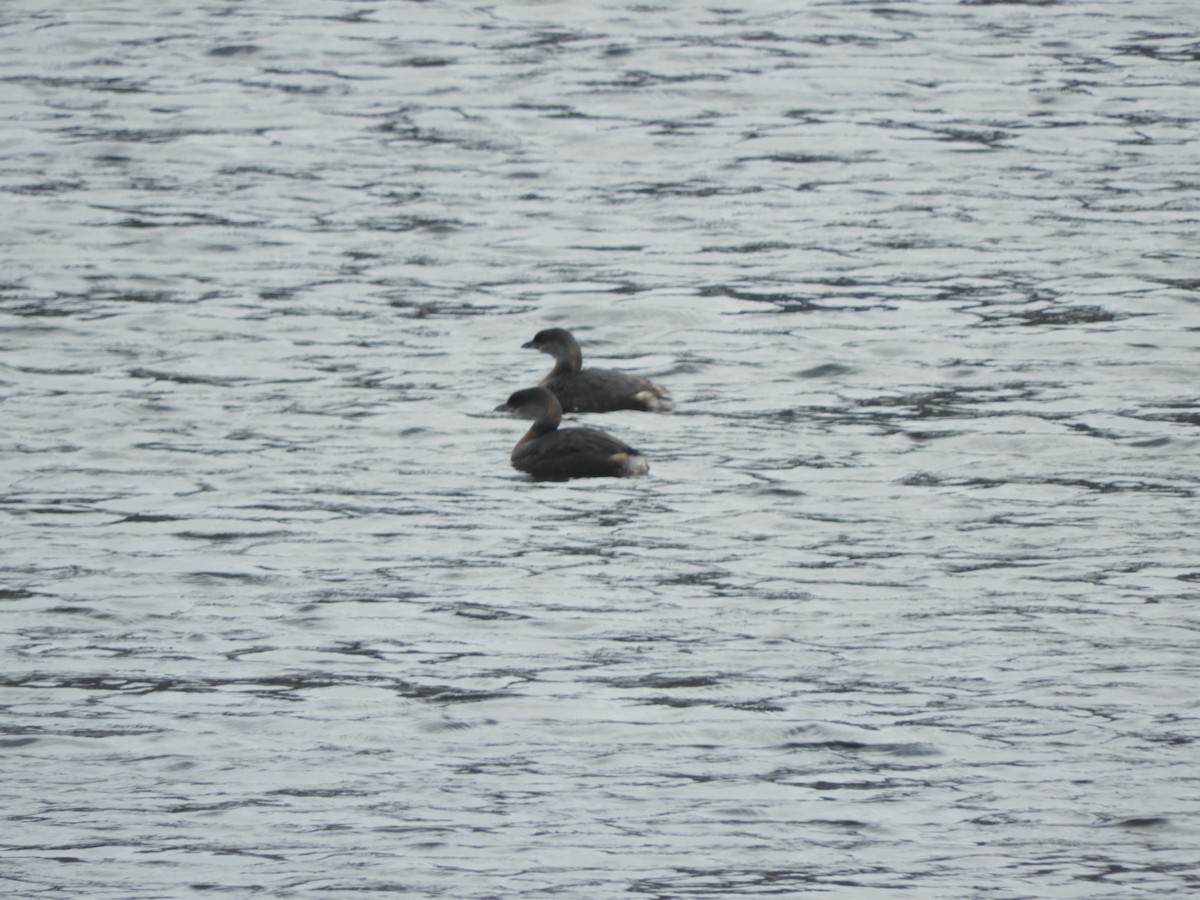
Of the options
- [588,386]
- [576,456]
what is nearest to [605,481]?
[576,456]

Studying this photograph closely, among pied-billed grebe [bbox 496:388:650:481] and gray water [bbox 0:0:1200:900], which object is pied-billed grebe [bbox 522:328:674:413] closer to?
gray water [bbox 0:0:1200:900]

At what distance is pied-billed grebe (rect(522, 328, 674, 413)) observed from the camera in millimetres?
12203

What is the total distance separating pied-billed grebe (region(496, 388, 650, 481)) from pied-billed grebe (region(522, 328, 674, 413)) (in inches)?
42.5

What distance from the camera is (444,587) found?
29.6 feet

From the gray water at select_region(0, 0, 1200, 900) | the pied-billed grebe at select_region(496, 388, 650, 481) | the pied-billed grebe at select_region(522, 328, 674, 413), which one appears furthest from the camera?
the pied-billed grebe at select_region(522, 328, 674, 413)

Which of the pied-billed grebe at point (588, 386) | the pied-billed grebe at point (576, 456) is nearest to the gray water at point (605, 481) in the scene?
the pied-billed grebe at point (576, 456)

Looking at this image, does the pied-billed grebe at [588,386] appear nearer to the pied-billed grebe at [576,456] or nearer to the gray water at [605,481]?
the gray water at [605,481]

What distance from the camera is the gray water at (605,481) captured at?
21.7 feet

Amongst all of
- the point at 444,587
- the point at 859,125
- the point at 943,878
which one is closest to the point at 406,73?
the point at 859,125

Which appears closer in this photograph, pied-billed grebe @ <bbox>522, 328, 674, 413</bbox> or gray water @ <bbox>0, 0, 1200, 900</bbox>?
gray water @ <bbox>0, 0, 1200, 900</bbox>

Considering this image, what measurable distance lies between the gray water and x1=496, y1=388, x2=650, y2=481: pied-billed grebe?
0.11 metres

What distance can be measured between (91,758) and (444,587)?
2.24 metres

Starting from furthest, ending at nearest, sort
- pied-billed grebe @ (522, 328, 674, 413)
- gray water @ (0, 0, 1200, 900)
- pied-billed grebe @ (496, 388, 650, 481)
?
pied-billed grebe @ (522, 328, 674, 413), pied-billed grebe @ (496, 388, 650, 481), gray water @ (0, 0, 1200, 900)

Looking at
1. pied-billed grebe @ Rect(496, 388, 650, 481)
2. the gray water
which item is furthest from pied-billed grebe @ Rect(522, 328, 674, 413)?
pied-billed grebe @ Rect(496, 388, 650, 481)
